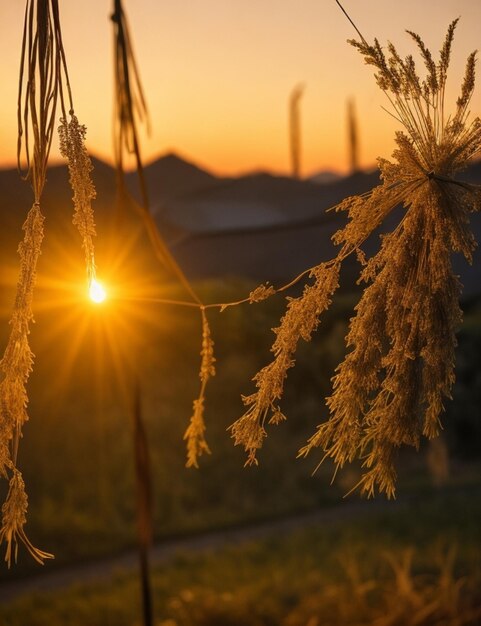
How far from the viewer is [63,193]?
1571 millimetres

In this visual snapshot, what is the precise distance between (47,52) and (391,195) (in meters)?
0.42

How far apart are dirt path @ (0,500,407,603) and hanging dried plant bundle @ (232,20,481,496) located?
5619mm

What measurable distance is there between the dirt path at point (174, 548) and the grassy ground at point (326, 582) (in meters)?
0.32

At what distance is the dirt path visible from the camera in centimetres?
642

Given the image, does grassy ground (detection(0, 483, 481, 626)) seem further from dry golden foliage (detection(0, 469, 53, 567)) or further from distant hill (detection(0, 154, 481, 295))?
dry golden foliage (detection(0, 469, 53, 567))

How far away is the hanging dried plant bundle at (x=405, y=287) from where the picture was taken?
0.88 metres

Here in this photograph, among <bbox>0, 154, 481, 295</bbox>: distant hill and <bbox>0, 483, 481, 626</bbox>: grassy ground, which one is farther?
<bbox>0, 483, 481, 626</bbox>: grassy ground

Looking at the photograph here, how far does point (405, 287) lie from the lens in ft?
2.96

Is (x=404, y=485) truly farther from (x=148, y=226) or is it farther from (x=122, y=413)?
(x=148, y=226)

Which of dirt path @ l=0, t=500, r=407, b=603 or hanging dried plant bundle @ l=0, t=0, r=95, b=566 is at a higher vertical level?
hanging dried plant bundle @ l=0, t=0, r=95, b=566

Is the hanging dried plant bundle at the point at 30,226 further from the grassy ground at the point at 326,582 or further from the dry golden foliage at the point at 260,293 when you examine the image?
the grassy ground at the point at 326,582

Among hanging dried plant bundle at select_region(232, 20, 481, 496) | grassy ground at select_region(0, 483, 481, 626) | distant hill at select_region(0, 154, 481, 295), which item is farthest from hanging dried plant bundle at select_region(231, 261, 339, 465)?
grassy ground at select_region(0, 483, 481, 626)

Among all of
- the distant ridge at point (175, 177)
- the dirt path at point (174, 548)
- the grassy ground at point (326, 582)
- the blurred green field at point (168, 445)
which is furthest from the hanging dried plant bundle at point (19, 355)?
the blurred green field at point (168, 445)

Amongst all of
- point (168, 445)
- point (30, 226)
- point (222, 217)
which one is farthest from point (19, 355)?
point (168, 445)
